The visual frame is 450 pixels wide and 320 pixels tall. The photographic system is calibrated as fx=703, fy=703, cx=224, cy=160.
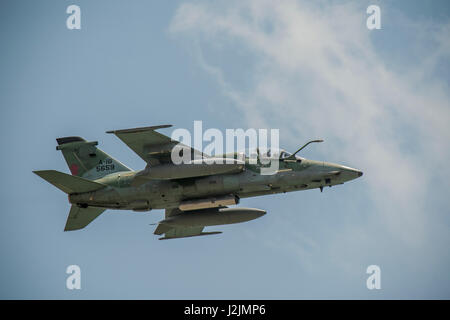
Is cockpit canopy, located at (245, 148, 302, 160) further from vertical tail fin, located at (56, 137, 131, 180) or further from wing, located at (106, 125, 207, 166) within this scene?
vertical tail fin, located at (56, 137, 131, 180)

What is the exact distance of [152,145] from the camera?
2959 cm

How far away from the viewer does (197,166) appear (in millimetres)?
28906

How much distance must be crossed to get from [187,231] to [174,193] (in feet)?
15.6

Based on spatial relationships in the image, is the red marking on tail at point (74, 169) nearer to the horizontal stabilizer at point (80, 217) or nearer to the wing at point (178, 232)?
the horizontal stabilizer at point (80, 217)

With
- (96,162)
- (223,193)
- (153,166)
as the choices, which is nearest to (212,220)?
(223,193)

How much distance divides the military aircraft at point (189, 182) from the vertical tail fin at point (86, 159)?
0.73 meters

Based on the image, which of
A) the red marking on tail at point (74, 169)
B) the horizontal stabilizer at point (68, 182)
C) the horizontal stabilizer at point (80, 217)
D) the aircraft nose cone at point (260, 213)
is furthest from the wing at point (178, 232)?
the red marking on tail at point (74, 169)

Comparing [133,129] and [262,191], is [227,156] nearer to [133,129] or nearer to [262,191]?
[262,191]

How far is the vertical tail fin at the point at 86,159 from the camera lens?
32.6m

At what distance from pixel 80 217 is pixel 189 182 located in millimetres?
5813

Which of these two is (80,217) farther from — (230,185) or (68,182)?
(230,185)

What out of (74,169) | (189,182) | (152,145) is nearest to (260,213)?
(189,182)

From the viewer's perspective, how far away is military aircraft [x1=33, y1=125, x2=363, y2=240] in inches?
1152

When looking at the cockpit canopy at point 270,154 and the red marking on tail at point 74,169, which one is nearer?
the cockpit canopy at point 270,154
